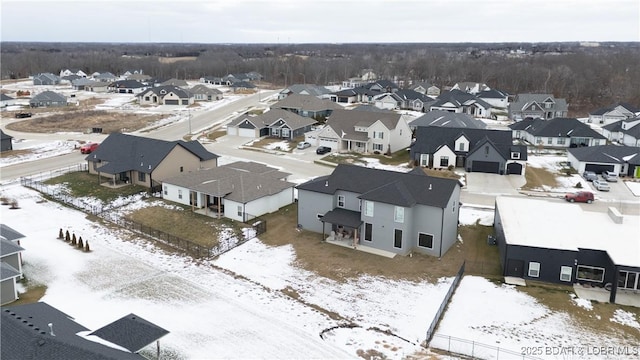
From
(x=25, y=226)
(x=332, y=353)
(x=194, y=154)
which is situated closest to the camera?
(x=332, y=353)

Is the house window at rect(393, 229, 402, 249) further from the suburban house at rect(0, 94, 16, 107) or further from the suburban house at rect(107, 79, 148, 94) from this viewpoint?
the suburban house at rect(107, 79, 148, 94)

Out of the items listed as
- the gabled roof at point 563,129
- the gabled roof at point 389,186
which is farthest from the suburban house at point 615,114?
the gabled roof at point 389,186

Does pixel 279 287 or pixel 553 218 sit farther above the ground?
pixel 553 218

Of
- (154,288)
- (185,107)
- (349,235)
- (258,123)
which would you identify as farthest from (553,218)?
(185,107)

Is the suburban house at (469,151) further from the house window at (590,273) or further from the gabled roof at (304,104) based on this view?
the gabled roof at (304,104)

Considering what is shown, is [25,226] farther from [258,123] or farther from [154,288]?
[258,123]

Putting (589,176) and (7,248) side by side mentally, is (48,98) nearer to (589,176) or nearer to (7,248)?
(7,248)

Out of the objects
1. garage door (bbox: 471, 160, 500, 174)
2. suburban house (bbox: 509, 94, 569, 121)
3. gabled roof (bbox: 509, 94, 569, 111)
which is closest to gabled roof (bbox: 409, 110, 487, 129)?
garage door (bbox: 471, 160, 500, 174)
